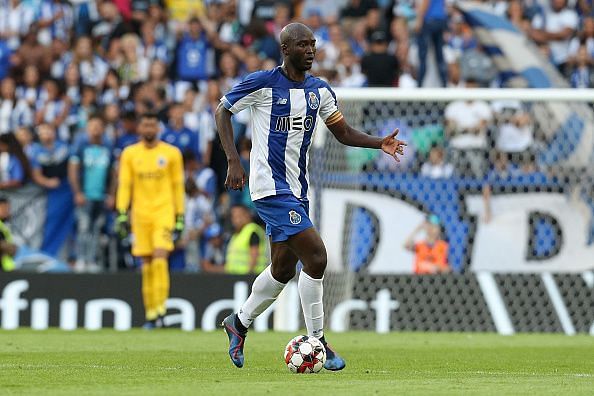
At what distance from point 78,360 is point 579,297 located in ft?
23.9

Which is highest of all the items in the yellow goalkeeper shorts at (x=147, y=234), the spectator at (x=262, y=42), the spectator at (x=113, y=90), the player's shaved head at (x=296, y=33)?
the spectator at (x=262, y=42)

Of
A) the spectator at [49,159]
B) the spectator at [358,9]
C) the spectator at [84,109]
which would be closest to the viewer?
the spectator at [49,159]

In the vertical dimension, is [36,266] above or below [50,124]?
below

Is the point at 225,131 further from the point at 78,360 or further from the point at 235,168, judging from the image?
the point at 78,360

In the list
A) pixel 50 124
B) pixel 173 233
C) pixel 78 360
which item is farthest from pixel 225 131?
pixel 50 124

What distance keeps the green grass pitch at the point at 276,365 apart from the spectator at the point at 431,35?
21.5 ft

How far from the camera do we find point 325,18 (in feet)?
69.3

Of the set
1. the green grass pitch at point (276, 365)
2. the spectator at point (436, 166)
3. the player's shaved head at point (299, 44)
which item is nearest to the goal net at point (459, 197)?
the spectator at point (436, 166)

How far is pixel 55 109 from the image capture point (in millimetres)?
19469

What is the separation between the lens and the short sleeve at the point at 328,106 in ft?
30.2

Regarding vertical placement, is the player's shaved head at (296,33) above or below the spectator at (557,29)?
below

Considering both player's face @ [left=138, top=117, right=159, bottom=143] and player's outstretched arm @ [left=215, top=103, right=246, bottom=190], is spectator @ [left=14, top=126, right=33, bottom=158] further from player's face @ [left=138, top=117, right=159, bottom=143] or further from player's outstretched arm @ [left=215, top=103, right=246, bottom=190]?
player's outstretched arm @ [left=215, top=103, right=246, bottom=190]

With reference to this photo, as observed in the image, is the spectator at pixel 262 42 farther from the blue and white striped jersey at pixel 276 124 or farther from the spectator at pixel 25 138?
the blue and white striped jersey at pixel 276 124

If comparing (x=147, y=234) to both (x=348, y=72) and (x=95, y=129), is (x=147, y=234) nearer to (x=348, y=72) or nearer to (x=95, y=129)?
(x=95, y=129)
